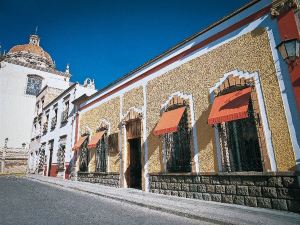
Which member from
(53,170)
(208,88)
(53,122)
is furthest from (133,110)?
(53,122)

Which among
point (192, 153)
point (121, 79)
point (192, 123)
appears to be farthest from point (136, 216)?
point (121, 79)

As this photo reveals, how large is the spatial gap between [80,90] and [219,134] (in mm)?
12846

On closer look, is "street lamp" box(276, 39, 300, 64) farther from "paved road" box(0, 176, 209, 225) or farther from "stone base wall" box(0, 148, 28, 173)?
"stone base wall" box(0, 148, 28, 173)

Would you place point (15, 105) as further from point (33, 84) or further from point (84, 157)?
point (84, 157)

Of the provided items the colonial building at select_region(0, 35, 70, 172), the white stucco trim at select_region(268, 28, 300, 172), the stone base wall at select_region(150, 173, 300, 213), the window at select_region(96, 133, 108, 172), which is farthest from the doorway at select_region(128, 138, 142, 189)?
the colonial building at select_region(0, 35, 70, 172)

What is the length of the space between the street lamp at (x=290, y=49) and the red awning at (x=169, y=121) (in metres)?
3.56

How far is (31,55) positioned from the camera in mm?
34594

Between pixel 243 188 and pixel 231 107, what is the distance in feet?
6.97

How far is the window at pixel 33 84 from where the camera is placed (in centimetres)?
3105

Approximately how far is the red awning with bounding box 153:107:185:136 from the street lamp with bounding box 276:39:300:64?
356 cm

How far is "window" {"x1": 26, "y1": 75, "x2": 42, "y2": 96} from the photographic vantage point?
1223 inches

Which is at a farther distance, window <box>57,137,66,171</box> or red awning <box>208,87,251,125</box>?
window <box>57,137,66,171</box>

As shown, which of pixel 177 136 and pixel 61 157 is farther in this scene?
pixel 61 157

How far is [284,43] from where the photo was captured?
5555 millimetres
